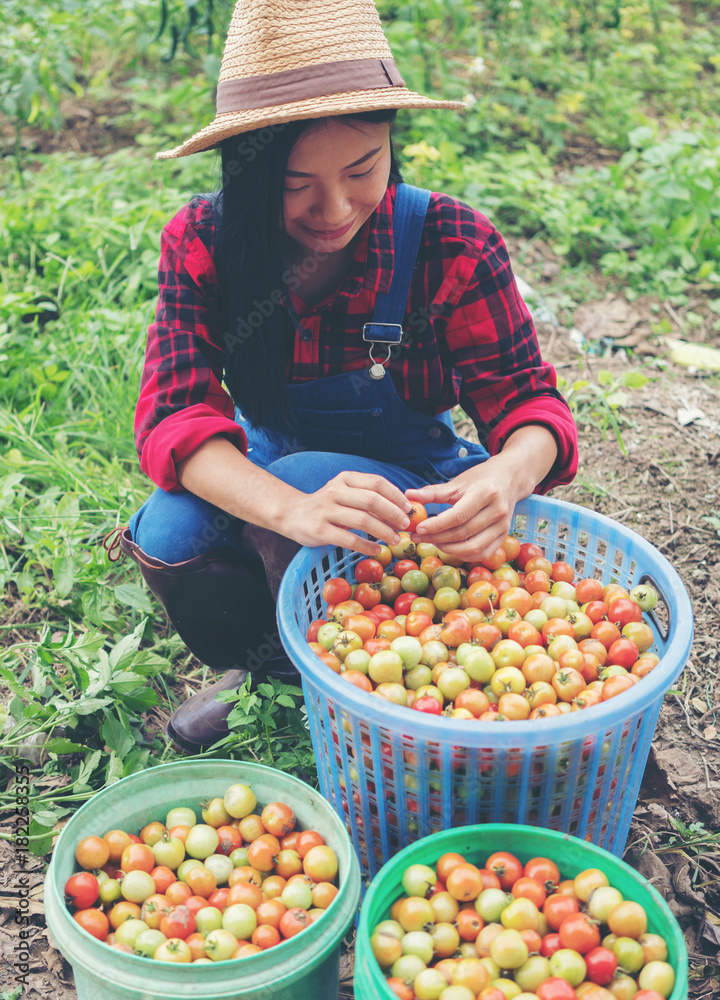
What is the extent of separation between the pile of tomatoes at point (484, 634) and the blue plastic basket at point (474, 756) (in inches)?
3.8

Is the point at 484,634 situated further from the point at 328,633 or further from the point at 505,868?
the point at 505,868

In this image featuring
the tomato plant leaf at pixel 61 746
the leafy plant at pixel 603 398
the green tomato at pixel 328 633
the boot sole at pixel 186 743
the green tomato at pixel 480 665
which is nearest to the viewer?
the green tomato at pixel 480 665

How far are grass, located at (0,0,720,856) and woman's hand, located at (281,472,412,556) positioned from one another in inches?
18.2

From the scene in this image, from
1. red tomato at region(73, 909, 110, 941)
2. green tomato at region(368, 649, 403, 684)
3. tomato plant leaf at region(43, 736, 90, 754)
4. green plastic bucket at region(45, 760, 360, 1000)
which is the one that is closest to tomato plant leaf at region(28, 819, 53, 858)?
tomato plant leaf at region(43, 736, 90, 754)

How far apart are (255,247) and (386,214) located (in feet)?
1.15

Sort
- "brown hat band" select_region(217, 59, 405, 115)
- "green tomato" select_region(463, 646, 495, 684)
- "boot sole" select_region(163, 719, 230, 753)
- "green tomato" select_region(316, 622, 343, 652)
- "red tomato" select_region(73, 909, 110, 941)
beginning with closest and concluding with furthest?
"red tomato" select_region(73, 909, 110, 941) → "brown hat band" select_region(217, 59, 405, 115) → "green tomato" select_region(463, 646, 495, 684) → "green tomato" select_region(316, 622, 343, 652) → "boot sole" select_region(163, 719, 230, 753)

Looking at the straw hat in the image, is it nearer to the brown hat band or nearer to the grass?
the brown hat band

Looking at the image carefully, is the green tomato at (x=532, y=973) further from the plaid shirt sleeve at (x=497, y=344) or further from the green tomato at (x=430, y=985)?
the plaid shirt sleeve at (x=497, y=344)

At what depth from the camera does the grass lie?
2.16 meters

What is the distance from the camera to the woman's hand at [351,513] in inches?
66.1

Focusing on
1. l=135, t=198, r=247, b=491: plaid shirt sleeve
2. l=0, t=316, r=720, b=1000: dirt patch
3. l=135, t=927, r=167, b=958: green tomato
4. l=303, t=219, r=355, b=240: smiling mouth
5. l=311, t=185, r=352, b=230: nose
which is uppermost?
l=311, t=185, r=352, b=230: nose

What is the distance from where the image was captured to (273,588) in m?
2.04

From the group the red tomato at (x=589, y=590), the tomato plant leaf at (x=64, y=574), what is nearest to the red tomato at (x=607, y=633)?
the red tomato at (x=589, y=590)

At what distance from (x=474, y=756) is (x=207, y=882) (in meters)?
0.62
